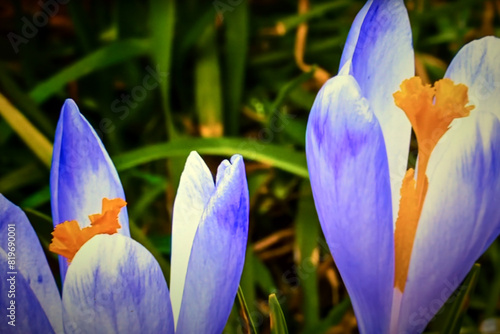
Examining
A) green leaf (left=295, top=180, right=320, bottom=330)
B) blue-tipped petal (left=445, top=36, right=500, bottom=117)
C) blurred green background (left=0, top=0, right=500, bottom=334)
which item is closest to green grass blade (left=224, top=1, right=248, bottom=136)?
blurred green background (left=0, top=0, right=500, bottom=334)

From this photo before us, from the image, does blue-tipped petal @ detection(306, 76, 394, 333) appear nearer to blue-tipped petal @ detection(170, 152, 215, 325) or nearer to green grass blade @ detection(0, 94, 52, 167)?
blue-tipped petal @ detection(170, 152, 215, 325)

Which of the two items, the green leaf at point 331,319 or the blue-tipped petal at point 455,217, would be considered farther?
the green leaf at point 331,319

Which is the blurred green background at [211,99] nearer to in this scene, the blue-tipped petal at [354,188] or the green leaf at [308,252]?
the green leaf at [308,252]

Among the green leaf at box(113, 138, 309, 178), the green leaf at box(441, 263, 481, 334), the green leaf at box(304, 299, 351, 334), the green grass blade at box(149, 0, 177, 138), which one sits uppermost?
the green grass blade at box(149, 0, 177, 138)

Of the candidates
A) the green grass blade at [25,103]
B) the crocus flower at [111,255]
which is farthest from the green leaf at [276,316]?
the green grass blade at [25,103]

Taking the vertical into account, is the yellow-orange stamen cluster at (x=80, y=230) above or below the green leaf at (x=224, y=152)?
below

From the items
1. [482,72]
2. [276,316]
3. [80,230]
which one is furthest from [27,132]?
[482,72]

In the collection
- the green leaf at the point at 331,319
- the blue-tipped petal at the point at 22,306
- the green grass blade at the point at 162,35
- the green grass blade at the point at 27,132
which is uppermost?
the green grass blade at the point at 162,35

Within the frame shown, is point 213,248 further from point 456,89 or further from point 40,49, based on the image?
point 40,49
